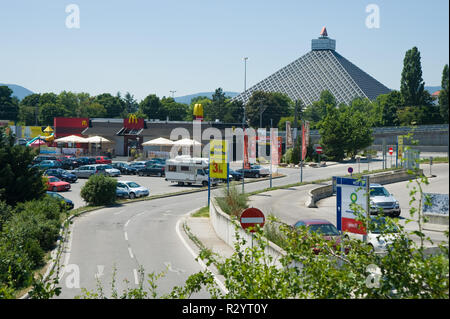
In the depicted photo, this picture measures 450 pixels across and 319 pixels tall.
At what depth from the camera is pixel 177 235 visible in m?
24.9

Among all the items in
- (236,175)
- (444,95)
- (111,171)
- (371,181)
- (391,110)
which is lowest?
(236,175)

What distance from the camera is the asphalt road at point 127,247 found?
16.2 meters

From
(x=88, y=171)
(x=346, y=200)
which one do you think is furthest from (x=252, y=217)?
(x=88, y=171)

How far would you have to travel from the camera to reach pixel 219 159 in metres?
30.2

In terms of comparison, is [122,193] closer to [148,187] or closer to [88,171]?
[148,187]

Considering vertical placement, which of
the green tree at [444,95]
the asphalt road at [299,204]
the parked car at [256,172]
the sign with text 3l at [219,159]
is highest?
the green tree at [444,95]

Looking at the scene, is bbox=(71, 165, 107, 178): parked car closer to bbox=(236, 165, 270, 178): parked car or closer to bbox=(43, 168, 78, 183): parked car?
bbox=(43, 168, 78, 183): parked car

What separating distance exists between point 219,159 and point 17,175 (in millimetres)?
11341

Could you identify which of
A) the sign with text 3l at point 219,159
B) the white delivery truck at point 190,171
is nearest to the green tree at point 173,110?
the white delivery truck at point 190,171

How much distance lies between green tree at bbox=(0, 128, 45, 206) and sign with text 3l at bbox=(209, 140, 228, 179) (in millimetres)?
9904

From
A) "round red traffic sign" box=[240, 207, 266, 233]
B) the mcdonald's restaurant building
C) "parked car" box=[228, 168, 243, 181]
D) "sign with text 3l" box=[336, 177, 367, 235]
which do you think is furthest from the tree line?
"round red traffic sign" box=[240, 207, 266, 233]

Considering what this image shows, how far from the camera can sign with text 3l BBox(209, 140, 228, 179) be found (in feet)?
98.3

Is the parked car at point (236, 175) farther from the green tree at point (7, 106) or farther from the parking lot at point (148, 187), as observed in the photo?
the green tree at point (7, 106)

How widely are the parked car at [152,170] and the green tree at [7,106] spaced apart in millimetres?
94928
